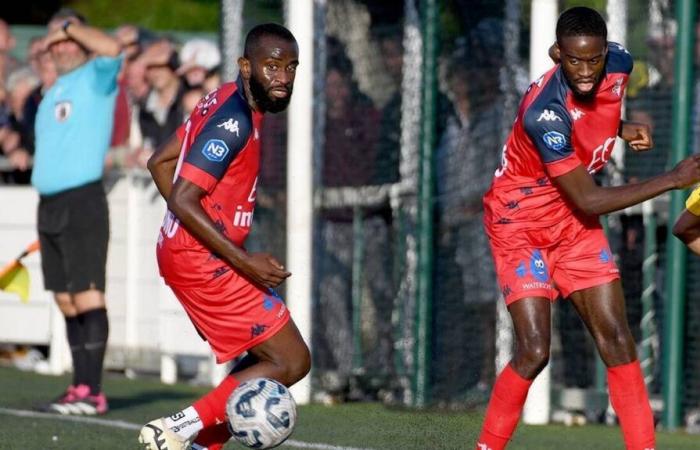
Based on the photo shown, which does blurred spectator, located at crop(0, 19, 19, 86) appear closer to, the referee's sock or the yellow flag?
the yellow flag

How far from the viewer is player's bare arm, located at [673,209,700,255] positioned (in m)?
8.00

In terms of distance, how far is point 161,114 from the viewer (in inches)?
591

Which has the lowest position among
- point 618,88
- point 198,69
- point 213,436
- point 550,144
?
point 213,436

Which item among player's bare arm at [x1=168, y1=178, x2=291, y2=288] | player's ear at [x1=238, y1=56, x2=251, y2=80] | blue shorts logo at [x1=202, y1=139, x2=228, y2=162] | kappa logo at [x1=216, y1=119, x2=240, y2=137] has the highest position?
player's ear at [x1=238, y1=56, x2=251, y2=80]

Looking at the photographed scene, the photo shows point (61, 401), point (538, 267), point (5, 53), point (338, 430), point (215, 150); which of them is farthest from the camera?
point (5, 53)

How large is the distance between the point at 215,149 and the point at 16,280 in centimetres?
524

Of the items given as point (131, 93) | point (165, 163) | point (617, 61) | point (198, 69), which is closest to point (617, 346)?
point (617, 61)

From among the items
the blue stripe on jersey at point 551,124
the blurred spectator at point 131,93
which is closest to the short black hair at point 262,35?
the blue stripe on jersey at point 551,124

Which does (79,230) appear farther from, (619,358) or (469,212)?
(619,358)

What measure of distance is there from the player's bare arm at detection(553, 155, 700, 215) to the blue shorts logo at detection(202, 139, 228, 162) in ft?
4.86

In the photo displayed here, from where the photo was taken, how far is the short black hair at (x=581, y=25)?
743 cm

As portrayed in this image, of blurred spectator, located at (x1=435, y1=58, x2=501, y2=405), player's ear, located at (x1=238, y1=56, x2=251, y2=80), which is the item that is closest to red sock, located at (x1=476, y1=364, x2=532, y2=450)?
player's ear, located at (x1=238, y1=56, x2=251, y2=80)

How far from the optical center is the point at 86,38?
37.6 ft

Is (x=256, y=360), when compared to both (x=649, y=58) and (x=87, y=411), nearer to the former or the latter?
(x=87, y=411)
